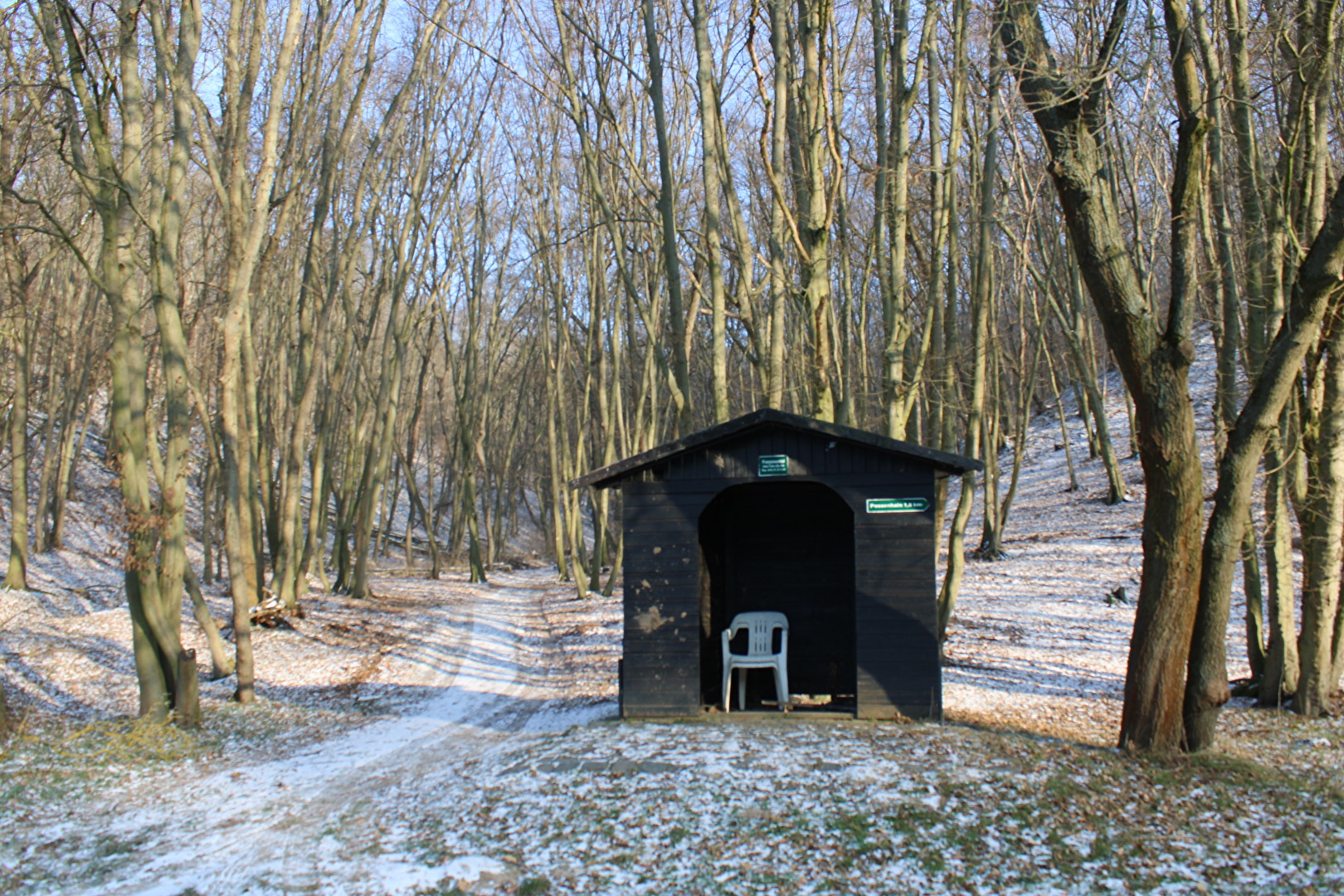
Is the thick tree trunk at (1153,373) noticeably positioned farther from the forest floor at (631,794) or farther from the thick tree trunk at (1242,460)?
the forest floor at (631,794)

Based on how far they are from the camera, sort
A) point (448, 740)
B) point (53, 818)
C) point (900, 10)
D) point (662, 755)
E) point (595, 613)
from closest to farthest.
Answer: point (53, 818) < point (662, 755) < point (448, 740) < point (900, 10) < point (595, 613)

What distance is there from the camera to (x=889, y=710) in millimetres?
7457

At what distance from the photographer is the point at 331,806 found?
6090 mm

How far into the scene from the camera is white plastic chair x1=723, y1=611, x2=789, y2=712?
814 centimetres

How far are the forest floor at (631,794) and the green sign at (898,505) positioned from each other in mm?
1726

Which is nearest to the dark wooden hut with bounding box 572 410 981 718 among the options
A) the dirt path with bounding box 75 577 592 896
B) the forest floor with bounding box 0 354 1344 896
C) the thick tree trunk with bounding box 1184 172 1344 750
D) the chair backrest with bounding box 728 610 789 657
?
the forest floor with bounding box 0 354 1344 896

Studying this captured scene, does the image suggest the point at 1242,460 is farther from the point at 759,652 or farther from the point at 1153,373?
the point at 759,652

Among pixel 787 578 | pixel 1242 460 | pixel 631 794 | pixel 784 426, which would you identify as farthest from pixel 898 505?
pixel 631 794

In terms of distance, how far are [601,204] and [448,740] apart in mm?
8519

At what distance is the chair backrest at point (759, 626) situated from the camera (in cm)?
866

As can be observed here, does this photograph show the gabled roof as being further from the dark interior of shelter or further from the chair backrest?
the chair backrest

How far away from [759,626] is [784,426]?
221 centimetres

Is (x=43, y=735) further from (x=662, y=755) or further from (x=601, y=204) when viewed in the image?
(x=601, y=204)

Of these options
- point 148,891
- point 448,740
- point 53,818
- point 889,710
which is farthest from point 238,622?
point 889,710
